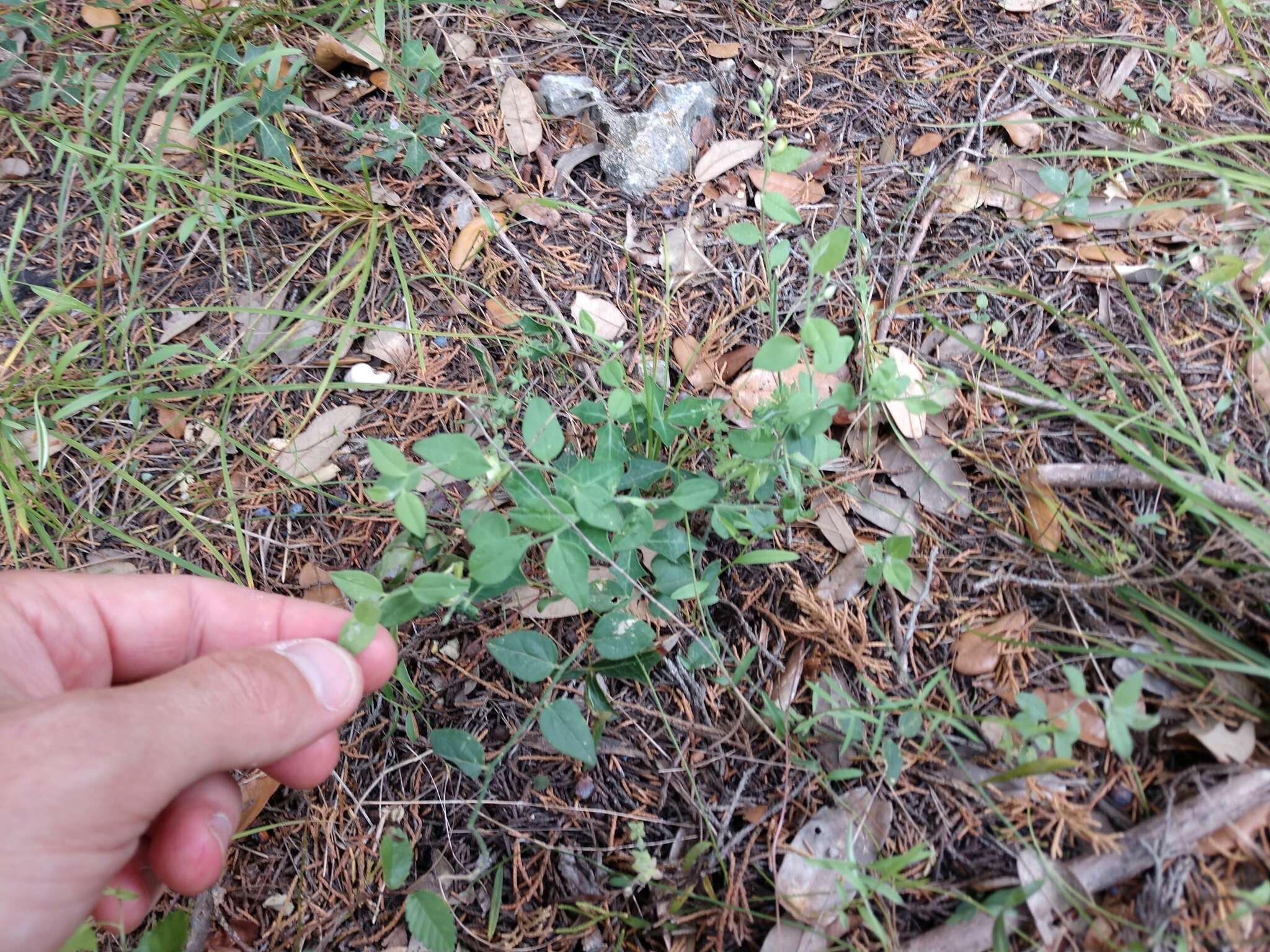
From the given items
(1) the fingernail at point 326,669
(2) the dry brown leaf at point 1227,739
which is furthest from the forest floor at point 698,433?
(1) the fingernail at point 326,669

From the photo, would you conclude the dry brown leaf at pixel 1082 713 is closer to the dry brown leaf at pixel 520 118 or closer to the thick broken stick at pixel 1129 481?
the thick broken stick at pixel 1129 481

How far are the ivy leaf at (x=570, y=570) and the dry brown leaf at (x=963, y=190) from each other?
4.84 ft

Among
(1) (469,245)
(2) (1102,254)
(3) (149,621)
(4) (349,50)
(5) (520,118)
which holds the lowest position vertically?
(3) (149,621)

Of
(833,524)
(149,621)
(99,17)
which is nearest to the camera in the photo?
(149,621)

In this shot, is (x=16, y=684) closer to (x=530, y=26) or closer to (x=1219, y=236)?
(x=530, y=26)

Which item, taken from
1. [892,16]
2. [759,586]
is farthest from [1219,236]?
[759,586]

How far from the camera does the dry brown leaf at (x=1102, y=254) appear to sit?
1892 millimetres

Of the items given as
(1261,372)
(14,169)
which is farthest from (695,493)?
(14,169)

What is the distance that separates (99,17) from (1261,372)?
3.63 meters

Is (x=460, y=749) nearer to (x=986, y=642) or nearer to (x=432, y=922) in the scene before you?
(x=432, y=922)

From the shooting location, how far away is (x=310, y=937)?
1.57 m

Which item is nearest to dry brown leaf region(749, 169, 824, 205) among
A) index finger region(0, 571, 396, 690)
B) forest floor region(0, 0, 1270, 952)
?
forest floor region(0, 0, 1270, 952)

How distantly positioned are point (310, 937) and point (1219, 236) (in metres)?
2.69

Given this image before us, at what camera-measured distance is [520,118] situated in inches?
89.9
